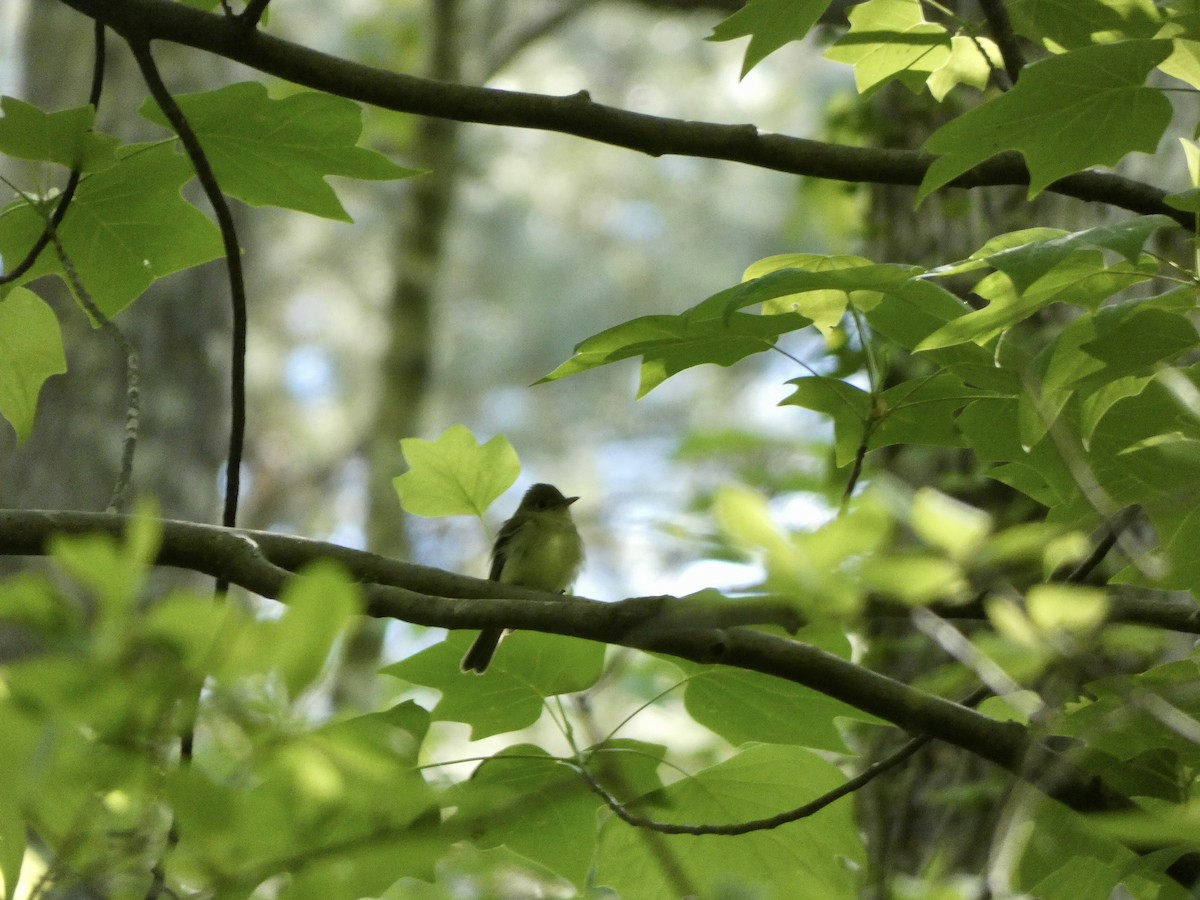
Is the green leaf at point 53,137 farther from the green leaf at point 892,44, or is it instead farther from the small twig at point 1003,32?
→ the small twig at point 1003,32

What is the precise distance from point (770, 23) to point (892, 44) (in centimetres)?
41

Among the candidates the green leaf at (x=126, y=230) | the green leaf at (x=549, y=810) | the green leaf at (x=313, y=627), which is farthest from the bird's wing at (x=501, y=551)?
the green leaf at (x=313, y=627)

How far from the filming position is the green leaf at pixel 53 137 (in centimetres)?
197

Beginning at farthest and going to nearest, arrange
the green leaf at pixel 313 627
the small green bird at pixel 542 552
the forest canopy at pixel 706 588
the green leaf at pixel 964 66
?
the small green bird at pixel 542 552 < the green leaf at pixel 964 66 < the forest canopy at pixel 706 588 < the green leaf at pixel 313 627

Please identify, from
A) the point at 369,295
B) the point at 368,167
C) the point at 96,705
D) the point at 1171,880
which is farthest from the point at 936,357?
the point at 369,295

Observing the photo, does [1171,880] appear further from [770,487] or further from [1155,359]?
[770,487]

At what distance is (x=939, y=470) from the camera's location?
13.9ft

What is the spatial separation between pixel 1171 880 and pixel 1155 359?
0.79 m

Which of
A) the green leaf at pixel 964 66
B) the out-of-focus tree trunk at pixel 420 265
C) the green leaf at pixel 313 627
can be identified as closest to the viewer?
the green leaf at pixel 313 627

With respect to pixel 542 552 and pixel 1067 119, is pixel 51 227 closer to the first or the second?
pixel 1067 119

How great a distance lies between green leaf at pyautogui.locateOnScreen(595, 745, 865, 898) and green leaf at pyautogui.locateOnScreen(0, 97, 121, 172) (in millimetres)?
1420

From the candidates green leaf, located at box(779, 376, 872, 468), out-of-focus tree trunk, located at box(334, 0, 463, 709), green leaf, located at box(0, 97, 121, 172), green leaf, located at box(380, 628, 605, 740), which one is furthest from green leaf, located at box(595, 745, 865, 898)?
out-of-focus tree trunk, located at box(334, 0, 463, 709)

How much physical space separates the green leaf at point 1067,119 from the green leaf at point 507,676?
0.91 metres

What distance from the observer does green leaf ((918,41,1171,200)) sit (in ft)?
5.77
